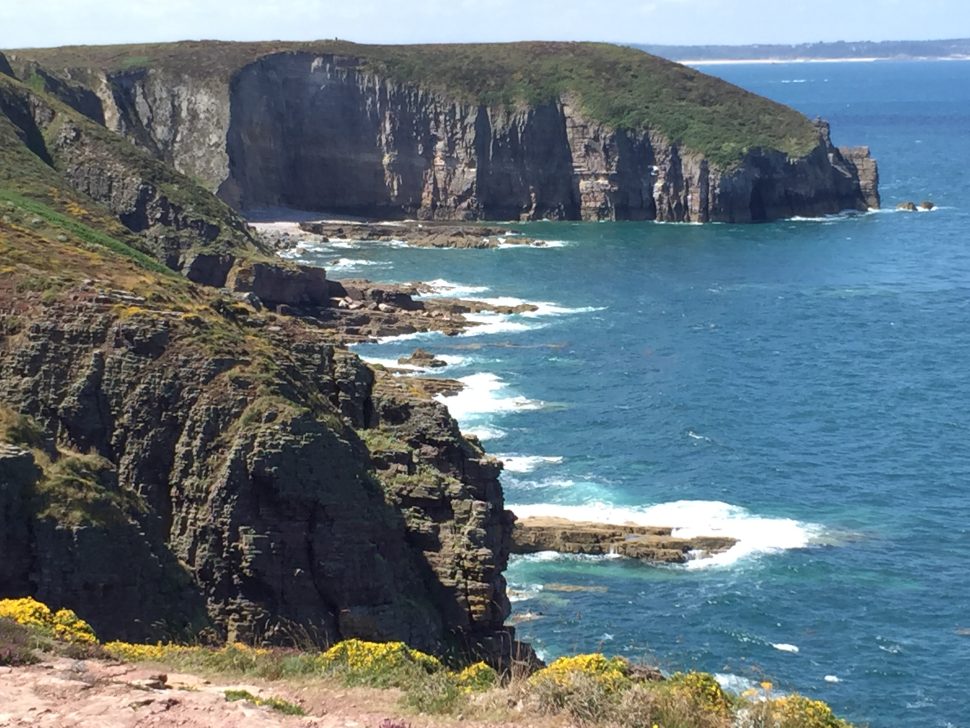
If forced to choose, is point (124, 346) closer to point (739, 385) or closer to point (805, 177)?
point (739, 385)

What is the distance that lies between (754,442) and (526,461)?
12508 millimetres

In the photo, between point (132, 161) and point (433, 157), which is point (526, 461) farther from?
point (433, 157)

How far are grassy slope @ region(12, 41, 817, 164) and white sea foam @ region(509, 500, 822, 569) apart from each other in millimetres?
102012

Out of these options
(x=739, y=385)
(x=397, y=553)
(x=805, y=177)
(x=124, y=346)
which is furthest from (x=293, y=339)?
(x=805, y=177)

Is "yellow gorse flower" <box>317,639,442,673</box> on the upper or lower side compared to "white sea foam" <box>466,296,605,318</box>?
upper

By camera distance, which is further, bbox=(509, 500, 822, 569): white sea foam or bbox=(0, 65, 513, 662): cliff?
bbox=(509, 500, 822, 569): white sea foam

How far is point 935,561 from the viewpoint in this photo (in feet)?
190

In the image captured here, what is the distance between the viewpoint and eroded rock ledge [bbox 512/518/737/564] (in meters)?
58.1

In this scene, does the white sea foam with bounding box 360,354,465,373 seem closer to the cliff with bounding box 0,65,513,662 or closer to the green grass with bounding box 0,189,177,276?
the green grass with bounding box 0,189,177,276

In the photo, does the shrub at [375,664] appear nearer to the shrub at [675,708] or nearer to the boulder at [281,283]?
the shrub at [675,708]

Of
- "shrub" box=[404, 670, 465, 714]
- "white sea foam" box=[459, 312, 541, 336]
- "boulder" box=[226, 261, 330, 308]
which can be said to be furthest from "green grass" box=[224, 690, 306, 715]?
"white sea foam" box=[459, 312, 541, 336]

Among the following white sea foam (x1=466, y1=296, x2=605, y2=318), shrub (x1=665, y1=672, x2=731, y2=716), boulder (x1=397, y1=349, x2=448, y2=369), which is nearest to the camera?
shrub (x1=665, y1=672, x2=731, y2=716)

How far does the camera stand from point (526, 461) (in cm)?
6975

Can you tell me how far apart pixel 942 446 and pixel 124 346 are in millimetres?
48483
